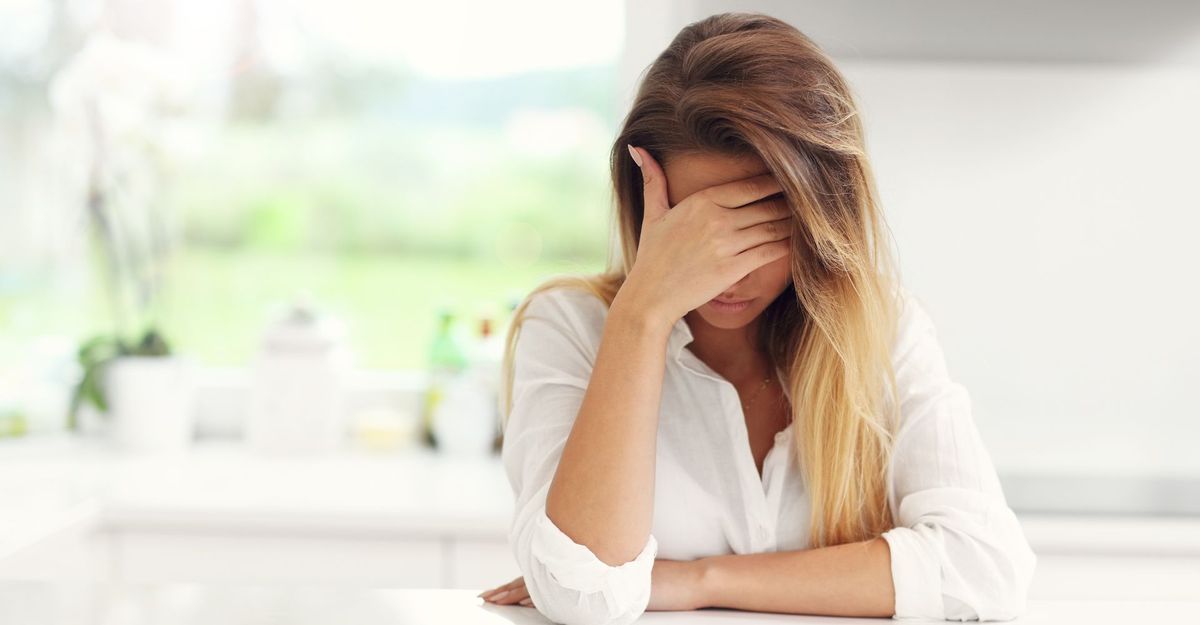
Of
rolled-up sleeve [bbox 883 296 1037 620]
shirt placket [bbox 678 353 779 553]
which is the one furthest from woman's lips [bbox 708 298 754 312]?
rolled-up sleeve [bbox 883 296 1037 620]

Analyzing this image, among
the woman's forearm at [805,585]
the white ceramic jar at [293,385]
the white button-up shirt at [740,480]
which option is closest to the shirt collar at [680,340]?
the white button-up shirt at [740,480]

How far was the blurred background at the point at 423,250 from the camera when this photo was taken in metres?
1.84

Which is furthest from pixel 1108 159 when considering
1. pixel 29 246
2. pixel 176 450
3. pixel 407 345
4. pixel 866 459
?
pixel 29 246

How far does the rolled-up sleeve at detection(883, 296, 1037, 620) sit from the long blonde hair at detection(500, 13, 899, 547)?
0.03 meters

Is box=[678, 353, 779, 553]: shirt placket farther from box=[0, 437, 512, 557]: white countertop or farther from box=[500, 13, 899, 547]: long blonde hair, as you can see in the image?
box=[0, 437, 512, 557]: white countertop

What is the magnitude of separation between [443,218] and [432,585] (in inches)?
43.5

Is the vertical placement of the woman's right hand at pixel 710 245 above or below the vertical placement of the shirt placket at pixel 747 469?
above

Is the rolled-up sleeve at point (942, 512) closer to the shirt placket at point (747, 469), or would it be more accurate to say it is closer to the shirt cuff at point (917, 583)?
the shirt cuff at point (917, 583)

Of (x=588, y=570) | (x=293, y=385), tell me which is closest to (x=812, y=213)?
(x=588, y=570)

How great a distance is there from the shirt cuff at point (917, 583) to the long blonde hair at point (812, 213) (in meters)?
0.12

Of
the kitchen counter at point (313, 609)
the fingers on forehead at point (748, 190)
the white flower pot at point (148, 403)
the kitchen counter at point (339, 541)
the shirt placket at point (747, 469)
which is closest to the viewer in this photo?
the kitchen counter at point (313, 609)

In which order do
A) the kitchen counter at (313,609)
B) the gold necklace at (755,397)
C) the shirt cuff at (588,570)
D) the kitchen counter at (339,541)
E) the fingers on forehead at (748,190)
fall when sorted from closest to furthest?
the kitchen counter at (313,609) → the shirt cuff at (588,570) → the fingers on forehead at (748,190) → the gold necklace at (755,397) → the kitchen counter at (339,541)

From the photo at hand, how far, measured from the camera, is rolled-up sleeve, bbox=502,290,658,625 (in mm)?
999

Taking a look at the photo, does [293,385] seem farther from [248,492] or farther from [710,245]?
[710,245]
